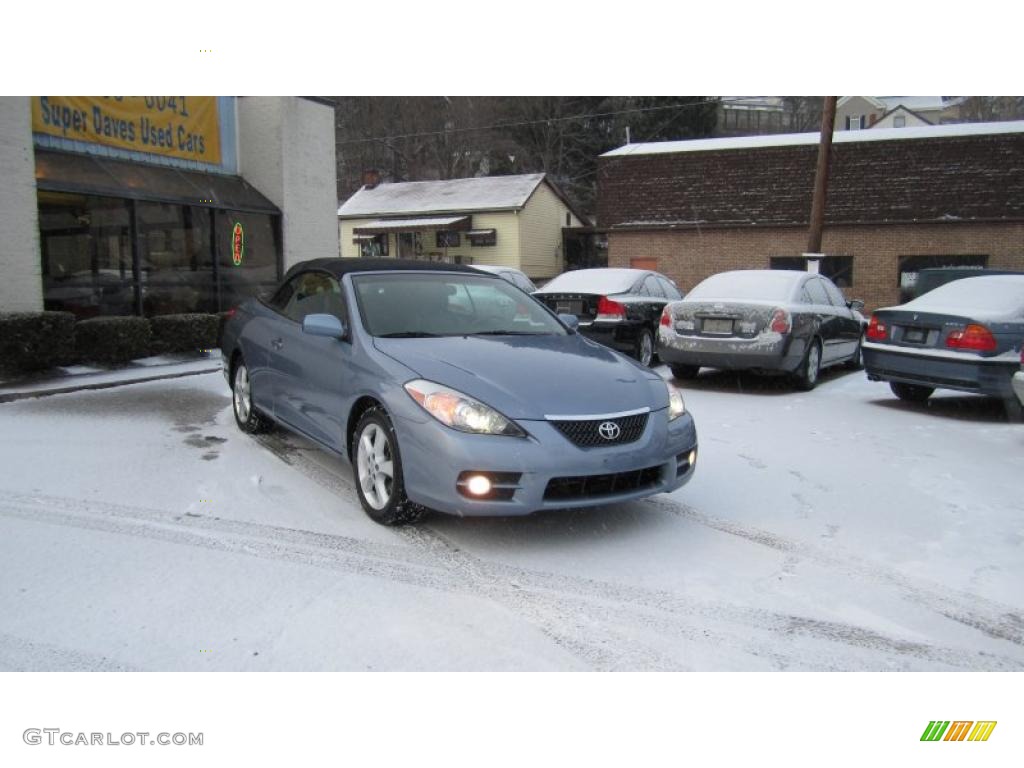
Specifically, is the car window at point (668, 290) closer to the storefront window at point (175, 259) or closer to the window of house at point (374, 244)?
the storefront window at point (175, 259)

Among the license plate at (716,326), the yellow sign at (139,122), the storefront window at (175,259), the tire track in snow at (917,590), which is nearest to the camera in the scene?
the tire track in snow at (917,590)

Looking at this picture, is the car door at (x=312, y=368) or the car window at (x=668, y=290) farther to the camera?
the car window at (x=668, y=290)

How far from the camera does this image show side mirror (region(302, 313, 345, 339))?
4.99m

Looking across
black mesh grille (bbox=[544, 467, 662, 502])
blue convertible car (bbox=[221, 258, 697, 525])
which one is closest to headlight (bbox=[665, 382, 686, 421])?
blue convertible car (bbox=[221, 258, 697, 525])

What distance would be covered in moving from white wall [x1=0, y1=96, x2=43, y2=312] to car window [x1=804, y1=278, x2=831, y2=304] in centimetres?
953

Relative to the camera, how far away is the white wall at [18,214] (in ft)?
32.6

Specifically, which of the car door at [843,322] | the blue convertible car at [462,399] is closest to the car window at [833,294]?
the car door at [843,322]

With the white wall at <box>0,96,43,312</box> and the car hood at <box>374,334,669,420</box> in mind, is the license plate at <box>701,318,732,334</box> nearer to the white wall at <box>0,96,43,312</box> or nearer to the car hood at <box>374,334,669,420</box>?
the car hood at <box>374,334,669,420</box>

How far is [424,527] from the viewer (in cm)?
457

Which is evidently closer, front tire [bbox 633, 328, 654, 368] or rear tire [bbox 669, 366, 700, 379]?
rear tire [bbox 669, 366, 700, 379]

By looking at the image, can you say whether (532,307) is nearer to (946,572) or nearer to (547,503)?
(547,503)

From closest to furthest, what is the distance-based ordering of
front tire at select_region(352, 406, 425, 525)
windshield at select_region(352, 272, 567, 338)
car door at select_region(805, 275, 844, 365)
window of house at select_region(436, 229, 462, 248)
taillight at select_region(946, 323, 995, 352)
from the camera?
front tire at select_region(352, 406, 425, 525) < windshield at select_region(352, 272, 567, 338) < taillight at select_region(946, 323, 995, 352) < car door at select_region(805, 275, 844, 365) < window of house at select_region(436, 229, 462, 248)

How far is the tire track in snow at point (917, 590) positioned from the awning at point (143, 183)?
10035mm
